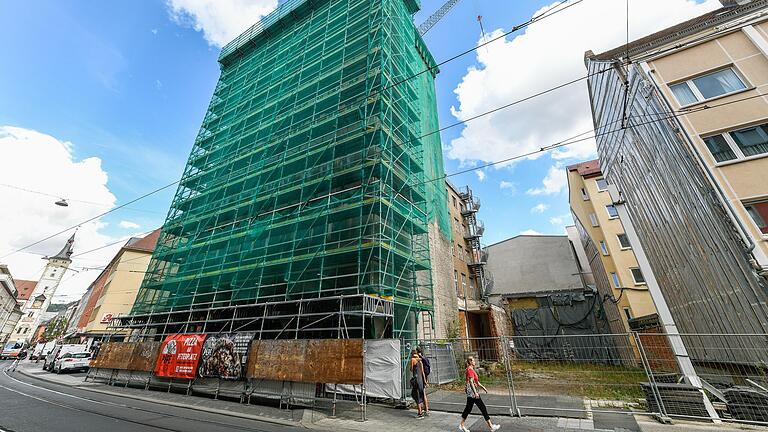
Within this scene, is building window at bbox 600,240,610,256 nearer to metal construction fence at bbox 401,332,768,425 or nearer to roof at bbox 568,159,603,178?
roof at bbox 568,159,603,178

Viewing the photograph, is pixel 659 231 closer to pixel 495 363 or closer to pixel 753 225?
pixel 753 225

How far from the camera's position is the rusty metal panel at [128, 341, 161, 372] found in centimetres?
1285

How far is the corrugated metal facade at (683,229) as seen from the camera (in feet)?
27.1

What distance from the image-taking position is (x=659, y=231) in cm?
1257

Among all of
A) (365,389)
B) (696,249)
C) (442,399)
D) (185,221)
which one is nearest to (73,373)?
(185,221)

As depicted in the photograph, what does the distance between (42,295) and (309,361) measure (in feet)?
338

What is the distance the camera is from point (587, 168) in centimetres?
2448

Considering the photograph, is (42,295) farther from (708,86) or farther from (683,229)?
(708,86)

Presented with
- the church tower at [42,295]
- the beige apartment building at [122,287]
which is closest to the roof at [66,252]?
the church tower at [42,295]

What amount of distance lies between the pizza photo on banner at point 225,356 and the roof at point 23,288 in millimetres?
115974

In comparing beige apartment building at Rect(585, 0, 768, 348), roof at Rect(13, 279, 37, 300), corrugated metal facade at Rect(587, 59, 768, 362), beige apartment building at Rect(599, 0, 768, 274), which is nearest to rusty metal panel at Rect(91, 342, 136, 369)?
beige apartment building at Rect(585, 0, 768, 348)

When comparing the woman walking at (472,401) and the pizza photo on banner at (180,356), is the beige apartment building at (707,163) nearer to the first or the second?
the woman walking at (472,401)

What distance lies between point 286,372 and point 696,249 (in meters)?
14.3

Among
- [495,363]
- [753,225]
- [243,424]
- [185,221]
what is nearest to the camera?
[243,424]
